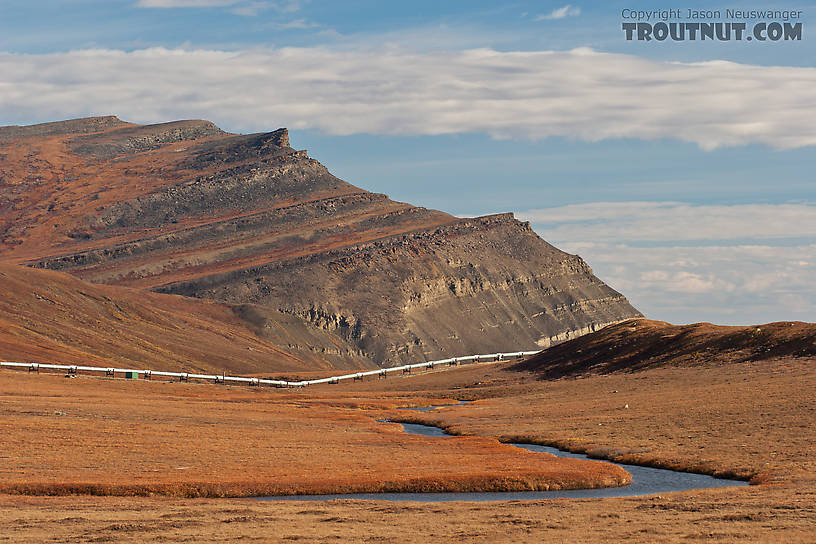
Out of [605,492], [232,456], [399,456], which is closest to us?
[605,492]

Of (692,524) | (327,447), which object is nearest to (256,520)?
(692,524)

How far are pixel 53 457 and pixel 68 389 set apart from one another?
5731 cm

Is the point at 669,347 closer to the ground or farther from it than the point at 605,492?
farther from it

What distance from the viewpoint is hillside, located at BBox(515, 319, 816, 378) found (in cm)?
12331

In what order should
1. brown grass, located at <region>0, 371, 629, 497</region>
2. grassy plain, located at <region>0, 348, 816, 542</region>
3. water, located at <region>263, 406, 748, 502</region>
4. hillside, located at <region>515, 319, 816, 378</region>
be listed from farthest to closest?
hillside, located at <region>515, 319, 816, 378</region> < brown grass, located at <region>0, 371, 629, 497</region> < water, located at <region>263, 406, 748, 502</region> < grassy plain, located at <region>0, 348, 816, 542</region>

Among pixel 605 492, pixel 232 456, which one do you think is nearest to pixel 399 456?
→ pixel 232 456

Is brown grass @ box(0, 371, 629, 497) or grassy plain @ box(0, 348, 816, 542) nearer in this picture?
grassy plain @ box(0, 348, 816, 542)

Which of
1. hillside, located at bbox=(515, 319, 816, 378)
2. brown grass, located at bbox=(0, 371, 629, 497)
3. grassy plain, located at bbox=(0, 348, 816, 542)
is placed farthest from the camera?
hillside, located at bbox=(515, 319, 816, 378)

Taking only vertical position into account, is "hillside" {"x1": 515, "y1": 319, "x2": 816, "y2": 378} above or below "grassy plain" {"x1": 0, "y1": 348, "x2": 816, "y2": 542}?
Answer: above

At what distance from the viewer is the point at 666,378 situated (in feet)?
392

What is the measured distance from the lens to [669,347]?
144 m

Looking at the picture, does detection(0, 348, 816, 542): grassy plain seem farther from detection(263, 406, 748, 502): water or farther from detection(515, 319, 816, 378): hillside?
detection(515, 319, 816, 378): hillside

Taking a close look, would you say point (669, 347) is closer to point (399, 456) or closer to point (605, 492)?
point (399, 456)

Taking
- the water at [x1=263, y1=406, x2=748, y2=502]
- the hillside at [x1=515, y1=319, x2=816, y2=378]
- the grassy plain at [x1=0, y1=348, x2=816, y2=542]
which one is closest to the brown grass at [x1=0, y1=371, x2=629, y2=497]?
the grassy plain at [x1=0, y1=348, x2=816, y2=542]
